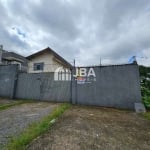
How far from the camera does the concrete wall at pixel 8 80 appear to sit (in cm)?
1117

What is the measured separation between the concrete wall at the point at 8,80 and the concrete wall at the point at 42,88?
44cm

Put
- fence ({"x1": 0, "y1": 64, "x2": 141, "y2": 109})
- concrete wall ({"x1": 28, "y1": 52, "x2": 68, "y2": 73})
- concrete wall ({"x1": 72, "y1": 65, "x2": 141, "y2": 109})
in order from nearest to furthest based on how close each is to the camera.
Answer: concrete wall ({"x1": 72, "y1": 65, "x2": 141, "y2": 109}), fence ({"x1": 0, "y1": 64, "x2": 141, "y2": 109}), concrete wall ({"x1": 28, "y1": 52, "x2": 68, "y2": 73})

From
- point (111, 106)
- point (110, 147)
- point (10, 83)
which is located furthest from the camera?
point (10, 83)

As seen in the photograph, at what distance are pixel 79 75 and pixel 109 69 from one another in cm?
197

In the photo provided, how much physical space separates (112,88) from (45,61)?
9.43 metres

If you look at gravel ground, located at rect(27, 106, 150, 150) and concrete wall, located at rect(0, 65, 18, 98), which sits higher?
concrete wall, located at rect(0, 65, 18, 98)

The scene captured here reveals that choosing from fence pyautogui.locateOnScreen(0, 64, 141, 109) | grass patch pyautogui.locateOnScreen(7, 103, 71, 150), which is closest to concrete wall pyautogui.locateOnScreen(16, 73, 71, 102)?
fence pyautogui.locateOnScreen(0, 64, 141, 109)

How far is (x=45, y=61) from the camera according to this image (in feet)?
51.9

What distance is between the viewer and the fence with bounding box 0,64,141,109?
8242 mm

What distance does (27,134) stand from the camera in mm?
3725

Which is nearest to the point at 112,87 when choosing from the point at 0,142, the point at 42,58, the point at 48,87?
the point at 48,87

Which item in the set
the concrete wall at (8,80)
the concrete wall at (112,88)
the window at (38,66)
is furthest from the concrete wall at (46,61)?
the concrete wall at (112,88)

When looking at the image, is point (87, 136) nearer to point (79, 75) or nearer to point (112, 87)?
point (112, 87)

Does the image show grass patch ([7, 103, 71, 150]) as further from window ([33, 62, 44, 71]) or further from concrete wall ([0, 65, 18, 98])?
window ([33, 62, 44, 71])
